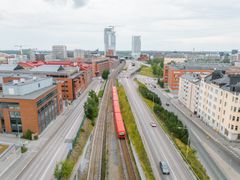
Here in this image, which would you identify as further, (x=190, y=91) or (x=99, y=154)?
(x=190, y=91)

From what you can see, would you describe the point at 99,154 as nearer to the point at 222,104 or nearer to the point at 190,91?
the point at 222,104

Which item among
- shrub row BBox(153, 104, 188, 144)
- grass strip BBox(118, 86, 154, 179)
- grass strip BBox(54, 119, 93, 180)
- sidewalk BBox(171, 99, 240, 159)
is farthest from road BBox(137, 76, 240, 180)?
grass strip BBox(54, 119, 93, 180)

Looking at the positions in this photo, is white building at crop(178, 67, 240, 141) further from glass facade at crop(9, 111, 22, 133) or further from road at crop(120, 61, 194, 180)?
glass facade at crop(9, 111, 22, 133)

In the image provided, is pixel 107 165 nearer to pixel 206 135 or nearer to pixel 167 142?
pixel 167 142

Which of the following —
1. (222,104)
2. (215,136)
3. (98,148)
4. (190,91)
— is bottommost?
(98,148)

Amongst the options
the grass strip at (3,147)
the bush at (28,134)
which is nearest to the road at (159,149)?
the bush at (28,134)

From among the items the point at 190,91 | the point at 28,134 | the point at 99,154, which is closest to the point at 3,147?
the point at 28,134
